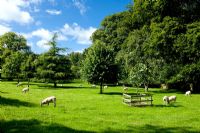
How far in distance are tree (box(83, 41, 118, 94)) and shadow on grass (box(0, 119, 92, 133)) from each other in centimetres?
3669

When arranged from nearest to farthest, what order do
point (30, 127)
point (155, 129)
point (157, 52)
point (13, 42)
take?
point (30, 127) → point (155, 129) → point (157, 52) → point (13, 42)

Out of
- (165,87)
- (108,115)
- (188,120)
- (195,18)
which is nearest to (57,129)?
(108,115)

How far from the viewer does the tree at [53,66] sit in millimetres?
80562

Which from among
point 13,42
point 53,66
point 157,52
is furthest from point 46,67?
point 13,42

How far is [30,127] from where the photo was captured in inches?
863

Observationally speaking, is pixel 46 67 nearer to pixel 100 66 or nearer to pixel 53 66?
pixel 53 66

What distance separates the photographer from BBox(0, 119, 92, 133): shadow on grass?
2073cm

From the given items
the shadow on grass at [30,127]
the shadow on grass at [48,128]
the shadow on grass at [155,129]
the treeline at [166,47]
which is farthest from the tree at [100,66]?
the shadow on grass at [30,127]

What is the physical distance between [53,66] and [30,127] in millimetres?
60301

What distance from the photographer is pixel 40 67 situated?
84.1 meters

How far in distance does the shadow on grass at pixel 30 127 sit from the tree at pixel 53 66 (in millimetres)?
56706

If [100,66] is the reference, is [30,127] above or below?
below

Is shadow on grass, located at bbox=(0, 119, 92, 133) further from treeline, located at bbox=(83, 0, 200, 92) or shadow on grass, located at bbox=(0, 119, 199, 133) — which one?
treeline, located at bbox=(83, 0, 200, 92)

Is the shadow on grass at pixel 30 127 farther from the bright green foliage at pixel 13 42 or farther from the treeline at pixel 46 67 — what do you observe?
the bright green foliage at pixel 13 42
